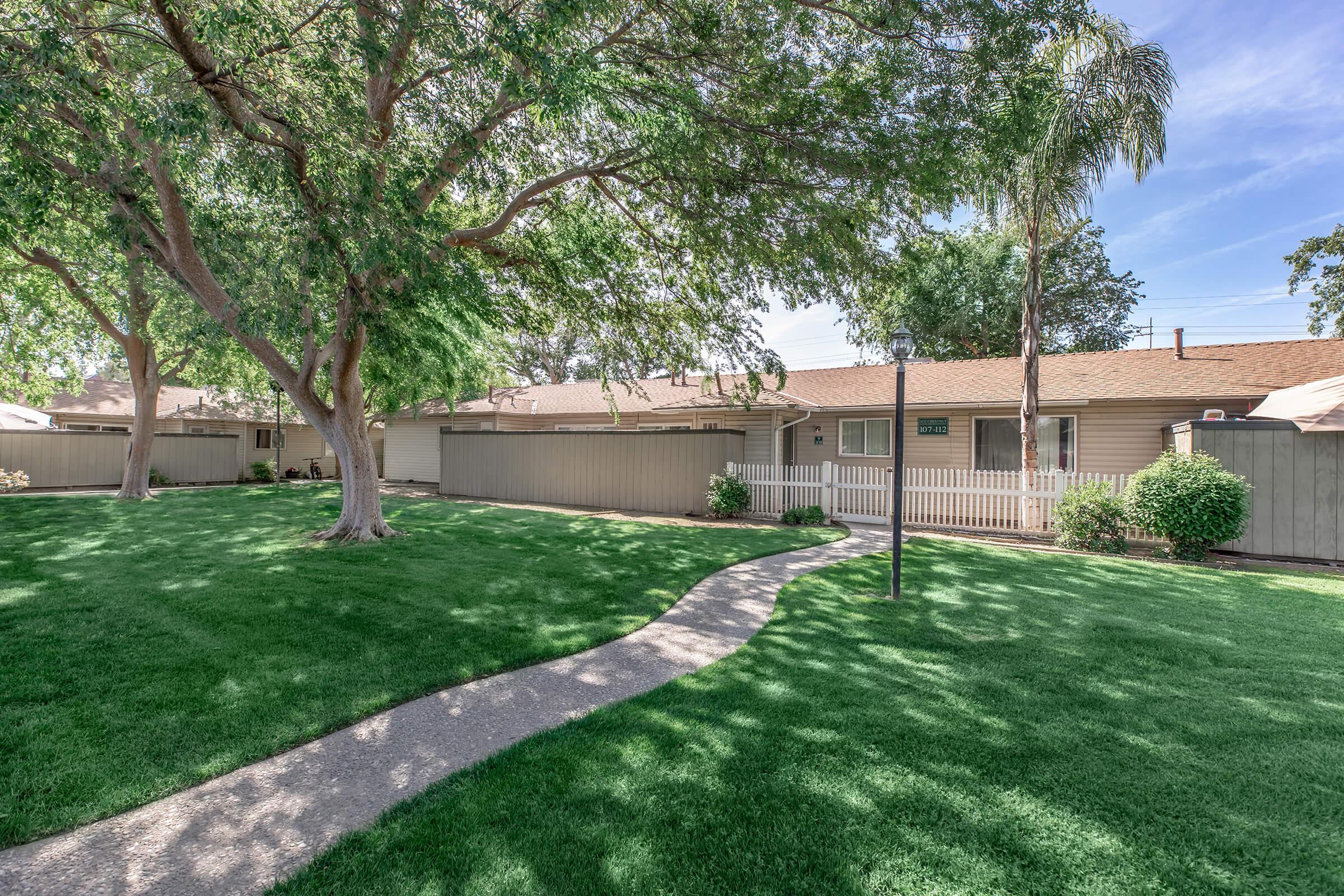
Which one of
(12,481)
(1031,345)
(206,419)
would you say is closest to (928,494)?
(1031,345)

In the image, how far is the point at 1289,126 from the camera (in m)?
10.9

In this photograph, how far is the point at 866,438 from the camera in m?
15.2

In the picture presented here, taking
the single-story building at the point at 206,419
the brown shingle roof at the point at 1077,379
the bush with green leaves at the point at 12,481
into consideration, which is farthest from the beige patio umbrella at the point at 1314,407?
the bush with green leaves at the point at 12,481

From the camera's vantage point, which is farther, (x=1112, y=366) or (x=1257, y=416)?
(x=1112, y=366)

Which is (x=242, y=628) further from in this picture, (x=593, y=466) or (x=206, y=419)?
(x=206, y=419)

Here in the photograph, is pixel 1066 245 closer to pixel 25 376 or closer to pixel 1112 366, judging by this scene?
pixel 1112 366

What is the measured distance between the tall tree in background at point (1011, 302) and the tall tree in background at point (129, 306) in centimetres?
2070

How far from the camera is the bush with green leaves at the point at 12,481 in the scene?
48.6 feet

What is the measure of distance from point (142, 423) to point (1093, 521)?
2136 centimetres

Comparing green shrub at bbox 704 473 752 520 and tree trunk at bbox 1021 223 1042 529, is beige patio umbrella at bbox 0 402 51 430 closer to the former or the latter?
green shrub at bbox 704 473 752 520

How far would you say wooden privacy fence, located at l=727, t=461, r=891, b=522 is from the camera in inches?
496

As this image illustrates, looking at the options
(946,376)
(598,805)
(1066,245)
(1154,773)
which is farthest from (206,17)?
(1066,245)

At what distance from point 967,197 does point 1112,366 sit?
8.22 m

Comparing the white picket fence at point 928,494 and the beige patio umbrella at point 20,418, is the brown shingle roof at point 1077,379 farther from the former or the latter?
the beige patio umbrella at point 20,418
